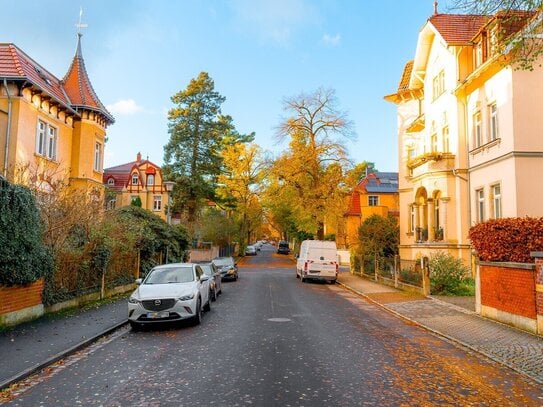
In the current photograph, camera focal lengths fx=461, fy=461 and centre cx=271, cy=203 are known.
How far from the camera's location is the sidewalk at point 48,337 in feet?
24.7

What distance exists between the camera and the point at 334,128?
38.8m

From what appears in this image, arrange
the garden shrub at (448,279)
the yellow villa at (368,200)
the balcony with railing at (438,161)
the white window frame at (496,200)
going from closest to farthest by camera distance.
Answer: the garden shrub at (448,279) < the white window frame at (496,200) < the balcony with railing at (438,161) < the yellow villa at (368,200)

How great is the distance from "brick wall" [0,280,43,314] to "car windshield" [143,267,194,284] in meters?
2.71

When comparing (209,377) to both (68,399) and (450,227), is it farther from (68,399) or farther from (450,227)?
(450,227)

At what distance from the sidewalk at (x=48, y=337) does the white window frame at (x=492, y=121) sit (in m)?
17.4

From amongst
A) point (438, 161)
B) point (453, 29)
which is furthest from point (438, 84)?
point (438, 161)

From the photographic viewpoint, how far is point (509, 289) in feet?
38.2

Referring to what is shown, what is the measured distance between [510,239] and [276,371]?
799cm

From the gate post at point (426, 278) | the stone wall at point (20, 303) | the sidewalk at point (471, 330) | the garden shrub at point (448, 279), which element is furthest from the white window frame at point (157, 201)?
the stone wall at point (20, 303)

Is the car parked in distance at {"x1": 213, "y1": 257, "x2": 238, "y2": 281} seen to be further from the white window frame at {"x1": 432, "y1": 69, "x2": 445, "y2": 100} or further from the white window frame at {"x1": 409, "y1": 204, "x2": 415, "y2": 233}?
the white window frame at {"x1": 432, "y1": 69, "x2": 445, "y2": 100}

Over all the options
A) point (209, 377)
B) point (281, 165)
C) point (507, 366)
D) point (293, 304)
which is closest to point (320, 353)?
point (209, 377)

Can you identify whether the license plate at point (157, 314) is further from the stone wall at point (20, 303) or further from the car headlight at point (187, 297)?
the stone wall at point (20, 303)

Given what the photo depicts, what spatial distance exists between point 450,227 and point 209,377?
64.9 feet

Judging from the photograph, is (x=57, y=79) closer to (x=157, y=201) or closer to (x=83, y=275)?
(x=83, y=275)
